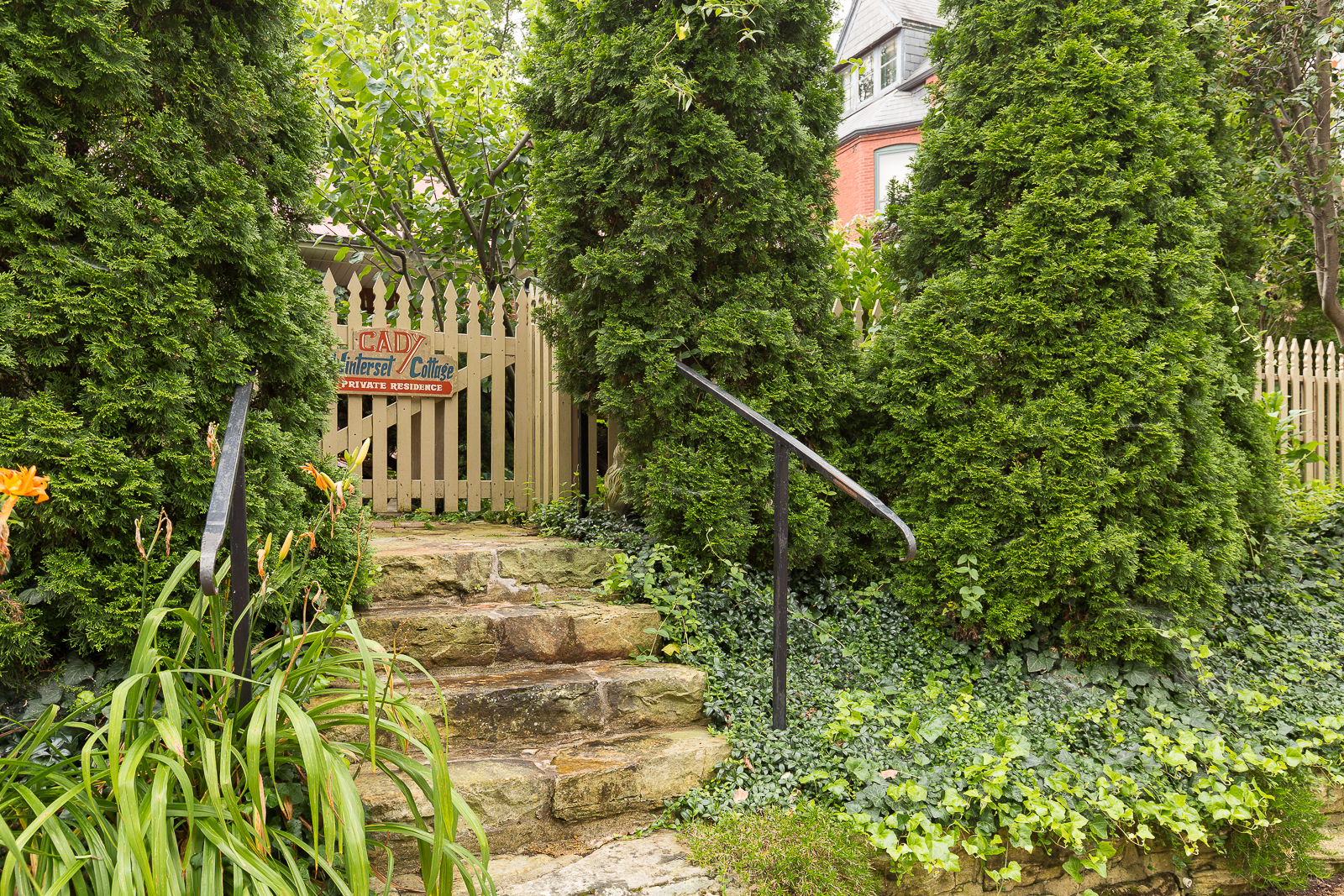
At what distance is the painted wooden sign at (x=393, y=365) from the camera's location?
13.9 ft

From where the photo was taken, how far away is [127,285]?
2182 mm

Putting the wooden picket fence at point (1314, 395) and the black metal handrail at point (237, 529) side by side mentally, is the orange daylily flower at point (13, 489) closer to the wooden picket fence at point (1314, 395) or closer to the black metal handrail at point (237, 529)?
the black metal handrail at point (237, 529)

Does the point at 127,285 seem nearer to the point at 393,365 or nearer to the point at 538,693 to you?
the point at 538,693

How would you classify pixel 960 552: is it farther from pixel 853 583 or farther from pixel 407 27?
pixel 407 27

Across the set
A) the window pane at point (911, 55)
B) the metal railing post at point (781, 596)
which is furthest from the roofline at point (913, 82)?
the metal railing post at point (781, 596)

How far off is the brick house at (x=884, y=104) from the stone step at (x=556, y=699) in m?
16.0

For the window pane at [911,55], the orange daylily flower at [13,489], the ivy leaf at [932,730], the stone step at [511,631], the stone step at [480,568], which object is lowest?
the ivy leaf at [932,730]

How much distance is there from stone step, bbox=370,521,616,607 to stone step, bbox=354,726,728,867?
2.74ft

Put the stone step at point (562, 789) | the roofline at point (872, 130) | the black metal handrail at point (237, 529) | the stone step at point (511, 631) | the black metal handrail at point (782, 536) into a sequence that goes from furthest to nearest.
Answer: the roofline at point (872, 130) → the stone step at point (511, 631) → the black metal handrail at point (782, 536) → the stone step at point (562, 789) → the black metal handrail at point (237, 529)

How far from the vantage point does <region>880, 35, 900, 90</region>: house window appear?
59.8 feet

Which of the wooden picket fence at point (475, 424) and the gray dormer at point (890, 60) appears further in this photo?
the gray dormer at point (890, 60)

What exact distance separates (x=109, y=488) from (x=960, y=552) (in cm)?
302

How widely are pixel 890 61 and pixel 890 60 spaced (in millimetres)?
64

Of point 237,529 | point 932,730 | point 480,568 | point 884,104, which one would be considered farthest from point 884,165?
point 237,529
